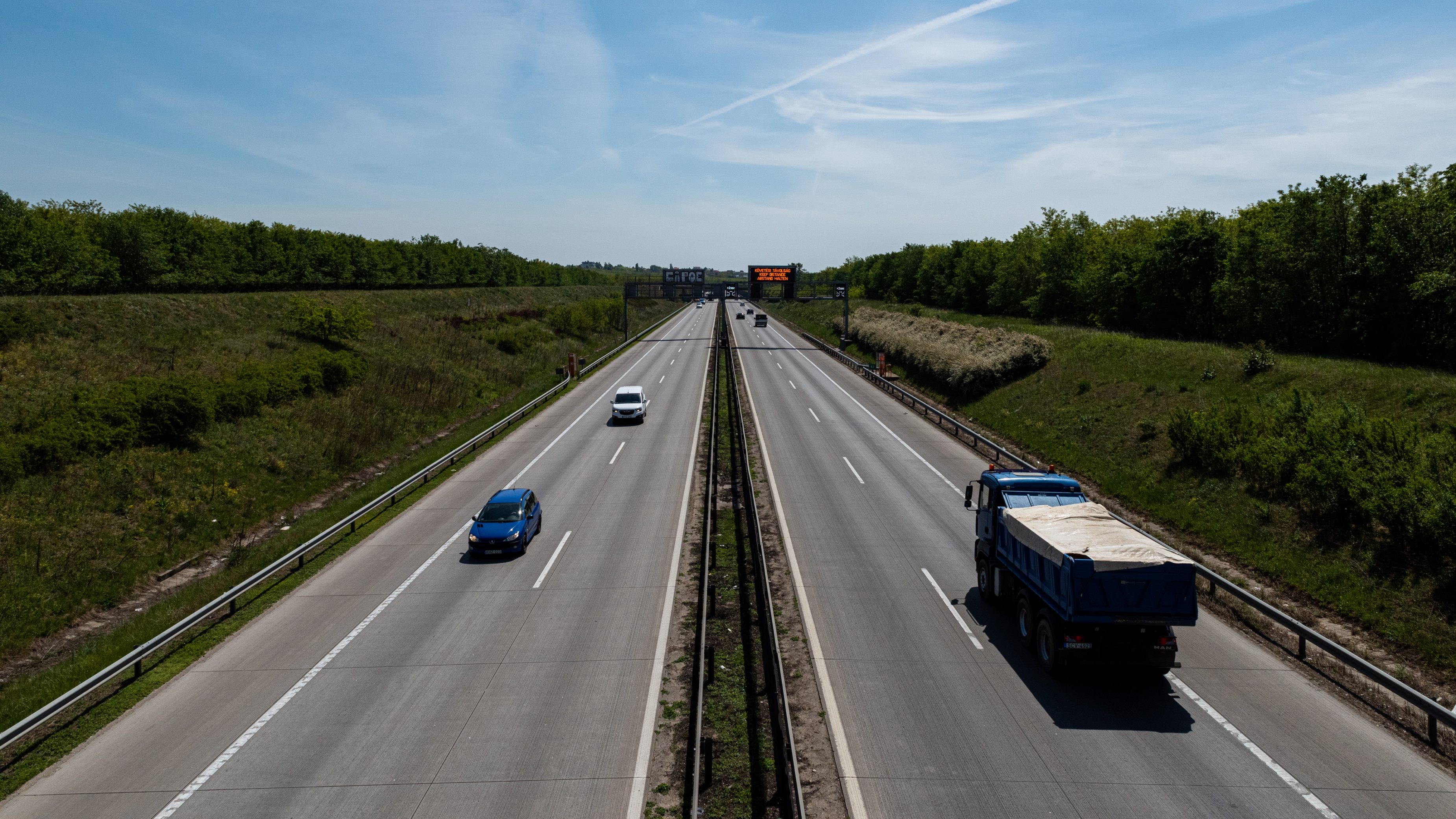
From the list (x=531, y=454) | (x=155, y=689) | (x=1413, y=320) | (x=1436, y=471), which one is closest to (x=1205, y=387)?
(x=1413, y=320)

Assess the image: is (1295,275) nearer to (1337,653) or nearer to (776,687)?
(1337,653)

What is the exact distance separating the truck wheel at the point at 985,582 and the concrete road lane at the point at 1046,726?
0.83ft

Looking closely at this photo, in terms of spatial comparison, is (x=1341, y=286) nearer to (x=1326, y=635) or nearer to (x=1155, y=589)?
(x=1326, y=635)

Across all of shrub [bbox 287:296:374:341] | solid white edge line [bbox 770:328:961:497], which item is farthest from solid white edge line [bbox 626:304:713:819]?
shrub [bbox 287:296:374:341]

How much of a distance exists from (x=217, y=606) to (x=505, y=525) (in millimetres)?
6655

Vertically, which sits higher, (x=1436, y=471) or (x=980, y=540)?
(x=1436, y=471)

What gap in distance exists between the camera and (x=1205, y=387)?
3014 centimetres

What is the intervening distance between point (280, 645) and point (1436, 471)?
2748cm

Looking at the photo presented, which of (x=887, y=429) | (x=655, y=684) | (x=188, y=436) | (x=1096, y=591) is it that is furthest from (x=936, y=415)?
(x=188, y=436)

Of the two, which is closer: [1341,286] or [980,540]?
[980,540]

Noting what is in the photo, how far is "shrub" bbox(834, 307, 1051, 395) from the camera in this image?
41.7 m

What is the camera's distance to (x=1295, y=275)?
34.1m

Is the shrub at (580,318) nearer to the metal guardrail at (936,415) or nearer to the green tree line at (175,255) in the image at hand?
the green tree line at (175,255)

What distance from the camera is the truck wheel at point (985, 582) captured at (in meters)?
15.8
